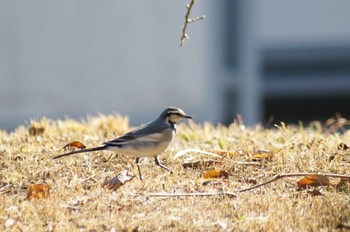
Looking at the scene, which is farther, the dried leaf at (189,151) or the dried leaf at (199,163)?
the dried leaf at (189,151)

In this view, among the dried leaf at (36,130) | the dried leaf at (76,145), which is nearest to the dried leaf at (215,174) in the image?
the dried leaf at (76,145)

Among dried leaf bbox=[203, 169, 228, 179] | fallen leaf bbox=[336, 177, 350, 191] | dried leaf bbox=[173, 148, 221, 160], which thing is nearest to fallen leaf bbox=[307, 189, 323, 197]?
fallen leaf bbox=[336, 177, 350, 191]

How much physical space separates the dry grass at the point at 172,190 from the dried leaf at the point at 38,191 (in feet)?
0.17

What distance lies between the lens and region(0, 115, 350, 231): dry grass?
633 centimetres

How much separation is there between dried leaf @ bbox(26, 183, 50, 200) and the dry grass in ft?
0.17

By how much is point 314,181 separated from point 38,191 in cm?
175

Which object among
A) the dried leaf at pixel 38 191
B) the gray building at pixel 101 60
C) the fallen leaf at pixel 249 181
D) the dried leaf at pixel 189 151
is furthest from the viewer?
the gray building at pixel 101 60

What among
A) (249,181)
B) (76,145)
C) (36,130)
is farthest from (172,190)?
(36,130)

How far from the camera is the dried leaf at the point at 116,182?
275 inches

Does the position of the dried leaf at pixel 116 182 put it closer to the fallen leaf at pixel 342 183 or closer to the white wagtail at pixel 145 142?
the white wagtail at pixel 145 142

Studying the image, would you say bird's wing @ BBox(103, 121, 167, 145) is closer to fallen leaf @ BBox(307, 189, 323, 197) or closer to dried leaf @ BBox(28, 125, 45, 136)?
fallen leaf @ BBox(307, 189, 323, 197)

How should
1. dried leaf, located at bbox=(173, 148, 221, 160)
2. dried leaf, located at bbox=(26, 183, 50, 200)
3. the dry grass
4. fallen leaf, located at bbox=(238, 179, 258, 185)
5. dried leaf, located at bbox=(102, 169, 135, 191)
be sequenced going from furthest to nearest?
dried leaf, located at bbox=(173, 148, 221, 160), fallen leaf, located at bbox=(238, 179, 258, 185), dried leaf, located at bbox=(102, 169, 135, 191), dried leaf, located at bbox=(26, 183, 50, 200), the dry grass

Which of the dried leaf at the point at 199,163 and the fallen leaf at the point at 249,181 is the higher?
the dried leaf at the point at 199,163

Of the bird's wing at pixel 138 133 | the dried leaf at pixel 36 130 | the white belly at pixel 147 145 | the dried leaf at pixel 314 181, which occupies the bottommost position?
the dried leaf at pixel 314 181
